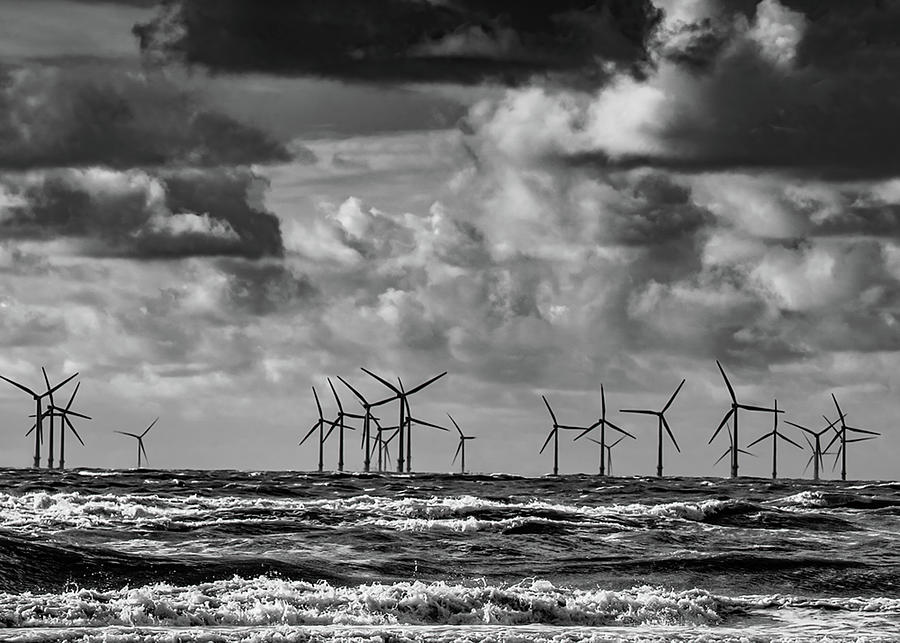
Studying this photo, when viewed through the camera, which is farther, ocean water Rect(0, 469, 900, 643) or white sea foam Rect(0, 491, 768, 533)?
white sea foam Rect(0, 491, 768, 533)

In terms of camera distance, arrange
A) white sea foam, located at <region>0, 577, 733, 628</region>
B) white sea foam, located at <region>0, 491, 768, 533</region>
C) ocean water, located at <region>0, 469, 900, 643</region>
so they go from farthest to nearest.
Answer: white sea foam, located at <region>0, 491, 768, 533</region> → ocean water, located at <region>0, 469, 900, 643</region> → white sea foam, located at <region>0, 577, 733, 628</region>

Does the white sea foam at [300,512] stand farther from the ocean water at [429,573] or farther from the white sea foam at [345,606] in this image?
the white sea foam at [345,606]

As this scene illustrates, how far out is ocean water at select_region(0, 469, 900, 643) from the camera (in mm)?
27312

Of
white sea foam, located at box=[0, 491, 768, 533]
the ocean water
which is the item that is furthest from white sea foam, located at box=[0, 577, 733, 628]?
white sea foam, located at box=[0, 491, 768, 533]

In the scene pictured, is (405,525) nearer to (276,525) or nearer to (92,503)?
(276,525)

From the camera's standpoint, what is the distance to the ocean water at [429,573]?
27312 mm

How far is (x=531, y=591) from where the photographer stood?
31953mm

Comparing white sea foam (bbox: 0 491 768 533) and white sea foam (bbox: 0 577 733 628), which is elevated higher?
white sea foam (bbox: 0 491 768 533)

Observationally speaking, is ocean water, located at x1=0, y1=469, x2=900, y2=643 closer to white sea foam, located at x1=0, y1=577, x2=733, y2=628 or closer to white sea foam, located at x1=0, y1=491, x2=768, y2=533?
white sea foam, located at x1=0, y1=577, x2=733, y2=628

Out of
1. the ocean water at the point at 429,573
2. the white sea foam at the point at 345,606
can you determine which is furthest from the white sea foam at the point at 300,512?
the white sea foam at the point at 345,606

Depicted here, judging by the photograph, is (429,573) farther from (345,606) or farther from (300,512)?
(300,512)

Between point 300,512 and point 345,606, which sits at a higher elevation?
point 300,512

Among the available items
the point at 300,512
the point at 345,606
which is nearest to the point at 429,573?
the point at 345,606

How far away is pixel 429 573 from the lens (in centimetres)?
3769
